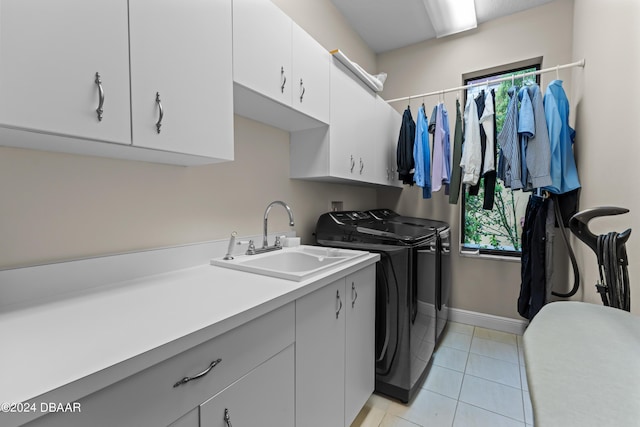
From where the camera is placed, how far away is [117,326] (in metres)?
0.68

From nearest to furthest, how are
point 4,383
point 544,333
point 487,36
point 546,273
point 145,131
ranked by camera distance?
point 4,383 < point 544,333 < point 145,131 < point 546,273 < point 487,36

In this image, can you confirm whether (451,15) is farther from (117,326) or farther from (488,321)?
(117,326)

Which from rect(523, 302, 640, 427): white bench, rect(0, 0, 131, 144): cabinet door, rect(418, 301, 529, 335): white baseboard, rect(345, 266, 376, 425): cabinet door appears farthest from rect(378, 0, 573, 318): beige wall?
rect(0, 0, 131, 144): cabinet door

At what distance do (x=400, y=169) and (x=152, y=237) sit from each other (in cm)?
217

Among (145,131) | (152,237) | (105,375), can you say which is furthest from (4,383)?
(152,237)

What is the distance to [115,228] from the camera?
109 cm

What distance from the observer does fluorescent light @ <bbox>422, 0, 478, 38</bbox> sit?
2.38 m

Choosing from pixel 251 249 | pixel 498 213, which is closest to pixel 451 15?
pixel 498 213

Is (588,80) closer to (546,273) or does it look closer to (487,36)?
(487,36)

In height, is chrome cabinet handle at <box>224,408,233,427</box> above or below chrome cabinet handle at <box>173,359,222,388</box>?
below

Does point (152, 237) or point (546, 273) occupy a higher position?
point (152, 237)

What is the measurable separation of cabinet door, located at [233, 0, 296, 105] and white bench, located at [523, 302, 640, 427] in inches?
54.1

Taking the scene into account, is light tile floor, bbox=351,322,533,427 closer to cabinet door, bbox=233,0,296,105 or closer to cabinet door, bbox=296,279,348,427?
cabinet door, bbox=296,279,348,427

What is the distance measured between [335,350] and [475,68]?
10.00ft
